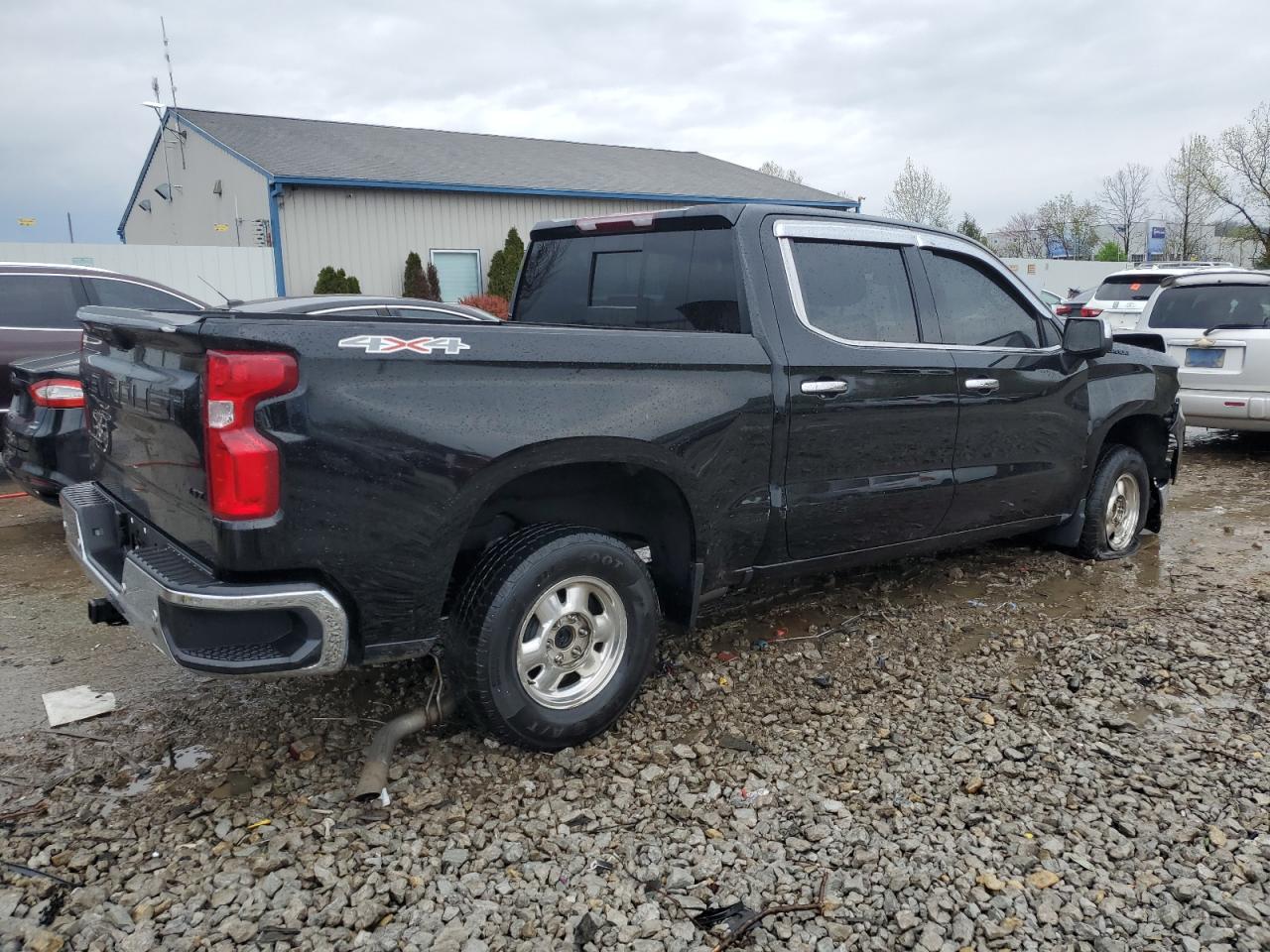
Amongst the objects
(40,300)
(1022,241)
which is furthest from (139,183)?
(1022,241)

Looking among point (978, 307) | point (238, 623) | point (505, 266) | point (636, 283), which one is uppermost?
point (505, 266)

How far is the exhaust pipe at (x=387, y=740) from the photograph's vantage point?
123 inches

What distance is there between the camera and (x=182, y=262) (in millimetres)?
17578

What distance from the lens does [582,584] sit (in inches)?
132

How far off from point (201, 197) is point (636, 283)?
21.4 metres

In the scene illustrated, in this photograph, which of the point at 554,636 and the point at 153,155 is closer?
the point at 554,636

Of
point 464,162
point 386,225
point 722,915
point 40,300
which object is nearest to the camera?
point 722,915

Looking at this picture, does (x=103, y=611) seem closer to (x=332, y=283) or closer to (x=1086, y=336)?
(x=1086, y=336)

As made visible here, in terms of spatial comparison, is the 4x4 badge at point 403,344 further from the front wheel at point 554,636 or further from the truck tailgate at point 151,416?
the front wheel at point 554,636

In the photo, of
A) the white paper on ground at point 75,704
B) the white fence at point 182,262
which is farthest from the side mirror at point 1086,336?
A: the white fence at point 182,262

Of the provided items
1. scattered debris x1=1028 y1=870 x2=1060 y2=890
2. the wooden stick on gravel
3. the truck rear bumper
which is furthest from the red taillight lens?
scattered debris x1=1028 y1=870 x2=1060 y2=890

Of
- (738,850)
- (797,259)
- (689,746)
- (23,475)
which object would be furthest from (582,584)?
(23,475)

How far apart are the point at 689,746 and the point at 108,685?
94.3 inches

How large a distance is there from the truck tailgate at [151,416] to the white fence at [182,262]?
1344cm
